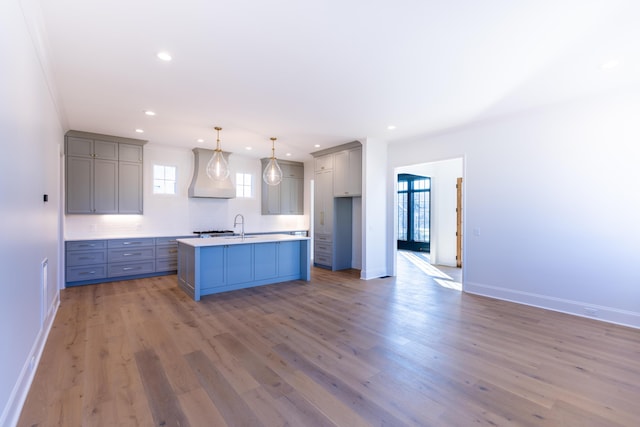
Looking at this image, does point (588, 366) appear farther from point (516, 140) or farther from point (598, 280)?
point (516, 140)

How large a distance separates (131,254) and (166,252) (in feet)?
2.04

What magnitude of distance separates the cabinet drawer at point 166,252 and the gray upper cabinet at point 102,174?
2.95 ft

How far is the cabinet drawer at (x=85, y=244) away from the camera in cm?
514

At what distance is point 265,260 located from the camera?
5367 mm

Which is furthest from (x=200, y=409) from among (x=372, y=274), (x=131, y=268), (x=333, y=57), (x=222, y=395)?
(x=131, y=268)

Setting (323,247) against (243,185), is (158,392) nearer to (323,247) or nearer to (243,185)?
(323,247)

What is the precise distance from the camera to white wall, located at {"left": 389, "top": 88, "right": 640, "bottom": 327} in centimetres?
356

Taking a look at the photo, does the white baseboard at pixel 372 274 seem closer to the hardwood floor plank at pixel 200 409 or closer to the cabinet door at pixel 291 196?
the cabinet door at pixel 291 196

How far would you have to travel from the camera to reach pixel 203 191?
261 inches

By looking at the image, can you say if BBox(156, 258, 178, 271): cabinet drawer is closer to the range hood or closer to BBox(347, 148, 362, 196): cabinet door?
the range hood

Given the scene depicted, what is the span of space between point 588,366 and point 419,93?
327 centimetres

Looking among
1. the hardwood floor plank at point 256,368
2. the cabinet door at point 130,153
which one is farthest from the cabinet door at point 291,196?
the hardwood floor plank at point 256,368

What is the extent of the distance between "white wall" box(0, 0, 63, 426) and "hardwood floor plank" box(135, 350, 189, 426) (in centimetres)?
73

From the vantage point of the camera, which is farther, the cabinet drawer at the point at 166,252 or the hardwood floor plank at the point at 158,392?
the cabinet drawer at the point at 166,252
